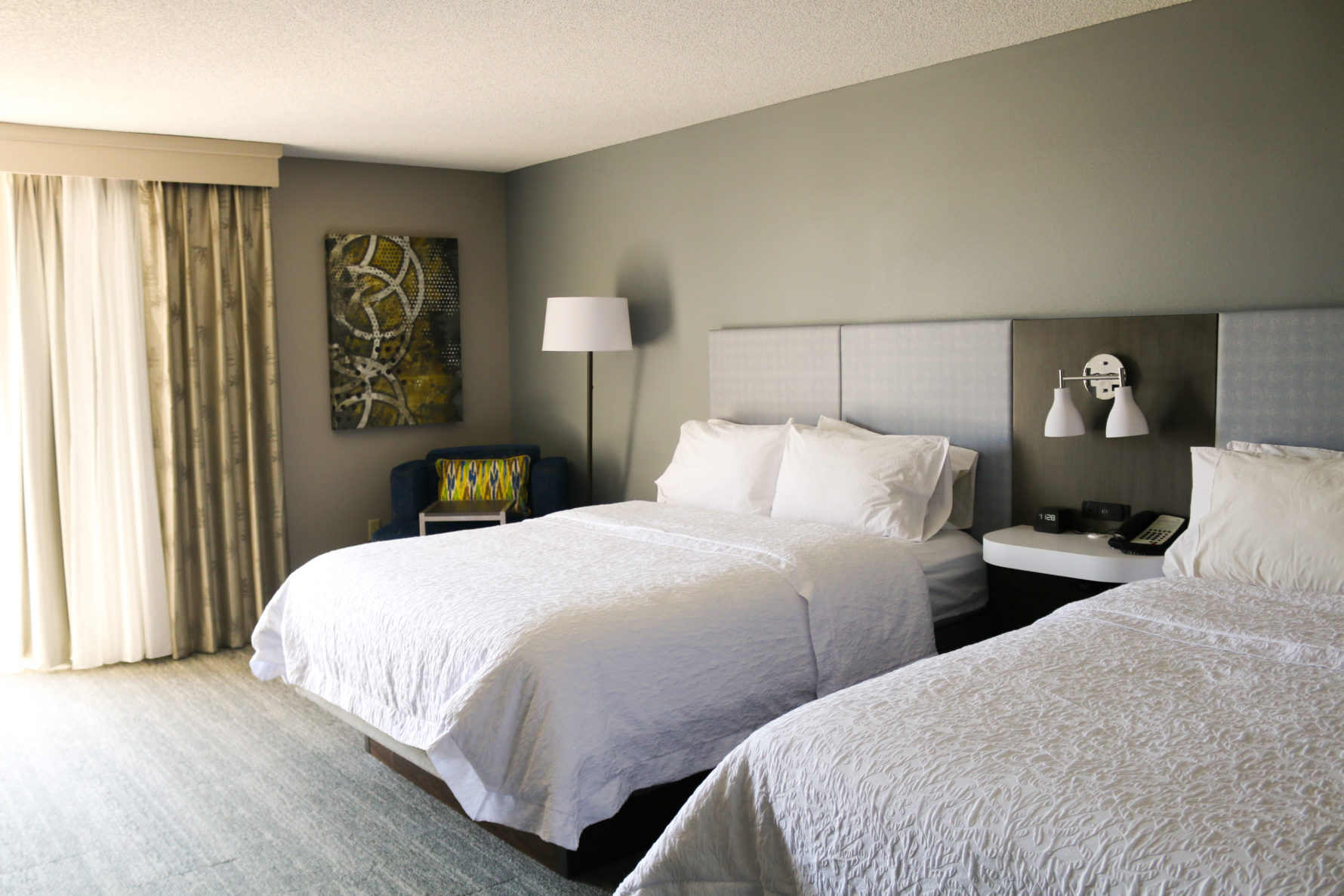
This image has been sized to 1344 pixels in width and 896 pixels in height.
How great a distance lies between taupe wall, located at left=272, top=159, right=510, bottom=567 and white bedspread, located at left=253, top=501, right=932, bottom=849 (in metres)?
1.92

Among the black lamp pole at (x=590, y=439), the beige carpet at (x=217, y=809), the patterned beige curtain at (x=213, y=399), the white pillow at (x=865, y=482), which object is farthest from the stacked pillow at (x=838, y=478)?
the patterned beige curtain at (x=213, y=399)

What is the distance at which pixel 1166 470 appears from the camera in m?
3.30

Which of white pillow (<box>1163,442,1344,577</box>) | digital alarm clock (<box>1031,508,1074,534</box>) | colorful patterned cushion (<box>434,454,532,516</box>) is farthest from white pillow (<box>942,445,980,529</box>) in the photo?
colorful patterned cushion (<box>434,454,532,516</box>)

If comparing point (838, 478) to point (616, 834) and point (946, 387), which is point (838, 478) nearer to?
point (946, 387)

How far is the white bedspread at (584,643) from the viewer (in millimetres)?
2469

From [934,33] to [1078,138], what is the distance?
0.60m

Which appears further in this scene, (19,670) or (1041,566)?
(19,670)

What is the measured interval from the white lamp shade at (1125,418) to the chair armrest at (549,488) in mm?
2828

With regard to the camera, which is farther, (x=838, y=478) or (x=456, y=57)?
(x=838, y=478)

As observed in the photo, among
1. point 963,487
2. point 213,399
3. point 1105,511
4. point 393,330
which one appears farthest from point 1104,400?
point 213,399

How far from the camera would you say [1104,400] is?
11.2 ft

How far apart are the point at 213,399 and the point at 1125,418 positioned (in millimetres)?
4017

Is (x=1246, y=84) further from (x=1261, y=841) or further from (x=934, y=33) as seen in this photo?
(x=1261, y=841)

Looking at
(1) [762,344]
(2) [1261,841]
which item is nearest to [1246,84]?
(1) [762,344]
